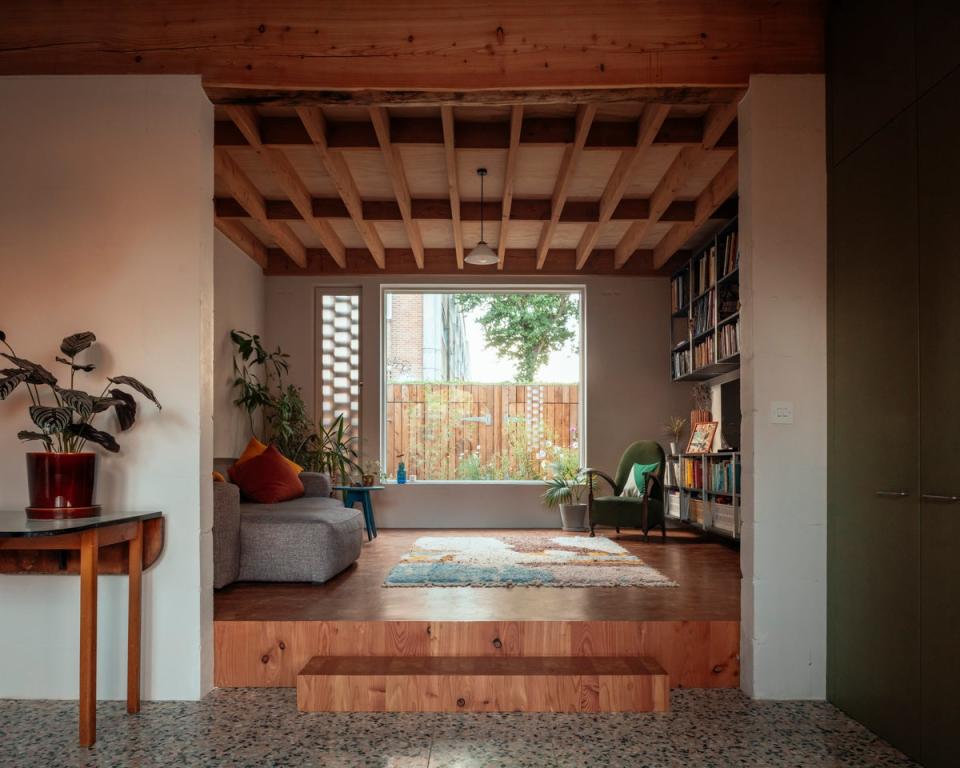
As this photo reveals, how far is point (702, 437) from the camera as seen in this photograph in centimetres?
753

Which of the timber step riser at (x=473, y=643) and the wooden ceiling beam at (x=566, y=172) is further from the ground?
the wooden ceiling beam at (x=566, y=172)

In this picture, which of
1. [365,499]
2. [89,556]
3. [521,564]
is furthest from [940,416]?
[365,499]

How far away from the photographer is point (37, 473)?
119 inches

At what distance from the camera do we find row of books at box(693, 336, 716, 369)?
6.98 meters

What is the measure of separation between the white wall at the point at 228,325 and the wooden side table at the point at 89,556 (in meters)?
3.41

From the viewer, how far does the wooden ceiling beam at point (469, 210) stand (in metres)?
6.49

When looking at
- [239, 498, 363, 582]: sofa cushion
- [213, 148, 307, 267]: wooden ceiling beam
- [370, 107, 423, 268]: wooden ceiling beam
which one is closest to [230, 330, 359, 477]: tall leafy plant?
[213, 148, 307, 267]: wooden ceiling beam

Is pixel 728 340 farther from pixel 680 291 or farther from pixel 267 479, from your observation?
pixel 267 479

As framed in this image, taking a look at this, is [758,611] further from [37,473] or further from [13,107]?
[13,107]

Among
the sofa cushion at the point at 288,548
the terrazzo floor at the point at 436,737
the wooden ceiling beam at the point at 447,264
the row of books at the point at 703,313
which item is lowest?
the terrazzo floor at the point at 436,737

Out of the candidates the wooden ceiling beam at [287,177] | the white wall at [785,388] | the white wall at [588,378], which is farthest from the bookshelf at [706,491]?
the wooden ceiling beam at [287,177]

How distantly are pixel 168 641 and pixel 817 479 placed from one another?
2.63 meters

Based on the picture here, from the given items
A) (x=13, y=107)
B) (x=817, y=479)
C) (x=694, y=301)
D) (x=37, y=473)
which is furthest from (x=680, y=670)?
(x=694, y=301)

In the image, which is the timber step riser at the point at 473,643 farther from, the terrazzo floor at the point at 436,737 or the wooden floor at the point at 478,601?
the terrazzo floor at the point at 436,737
